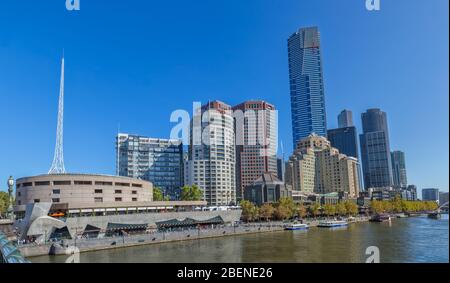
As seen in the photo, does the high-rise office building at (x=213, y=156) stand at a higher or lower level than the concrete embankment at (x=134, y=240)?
higher

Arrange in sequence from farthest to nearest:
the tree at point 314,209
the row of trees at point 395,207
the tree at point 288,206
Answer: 1. the row of trees at point 395,207
2. the tree at point 314,209
3. the tree at point 288,206

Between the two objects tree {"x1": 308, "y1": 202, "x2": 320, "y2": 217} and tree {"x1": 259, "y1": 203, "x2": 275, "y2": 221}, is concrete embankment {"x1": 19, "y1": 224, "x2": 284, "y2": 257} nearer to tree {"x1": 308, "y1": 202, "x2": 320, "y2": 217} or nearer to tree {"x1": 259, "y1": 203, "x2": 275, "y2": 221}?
tree {"x1": 259, "y1": 203, "x2": 275, "y2": 221}

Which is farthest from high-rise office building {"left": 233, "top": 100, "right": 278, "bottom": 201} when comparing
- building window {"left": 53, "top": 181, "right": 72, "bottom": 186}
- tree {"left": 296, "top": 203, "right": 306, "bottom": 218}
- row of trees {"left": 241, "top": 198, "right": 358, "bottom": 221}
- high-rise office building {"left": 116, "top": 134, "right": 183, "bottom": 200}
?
building window {"left": 53, "top": 181, "right": 72, "bottom": 186}

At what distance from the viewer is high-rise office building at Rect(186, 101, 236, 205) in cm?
12850

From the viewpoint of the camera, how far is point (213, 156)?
130375 millimetres

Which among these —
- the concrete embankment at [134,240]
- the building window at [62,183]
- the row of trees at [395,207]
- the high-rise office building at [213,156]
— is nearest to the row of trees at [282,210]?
the concrete embankment at [134,240]

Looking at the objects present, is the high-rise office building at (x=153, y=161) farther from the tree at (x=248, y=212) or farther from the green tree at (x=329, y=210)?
the green tree at (x=329, y=210)

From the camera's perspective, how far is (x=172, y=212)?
66375mm

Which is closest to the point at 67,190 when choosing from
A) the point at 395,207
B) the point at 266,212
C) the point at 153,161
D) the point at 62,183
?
the point at 62,183

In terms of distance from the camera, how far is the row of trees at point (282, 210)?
277 feet

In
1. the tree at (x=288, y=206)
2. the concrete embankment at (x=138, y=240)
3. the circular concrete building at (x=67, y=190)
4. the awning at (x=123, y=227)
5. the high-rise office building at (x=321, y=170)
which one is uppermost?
the high-rise office building at (x=321, y=170)

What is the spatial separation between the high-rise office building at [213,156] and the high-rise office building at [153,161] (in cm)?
1233

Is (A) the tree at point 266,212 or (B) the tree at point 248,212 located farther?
(A) the tree at point 266,212
